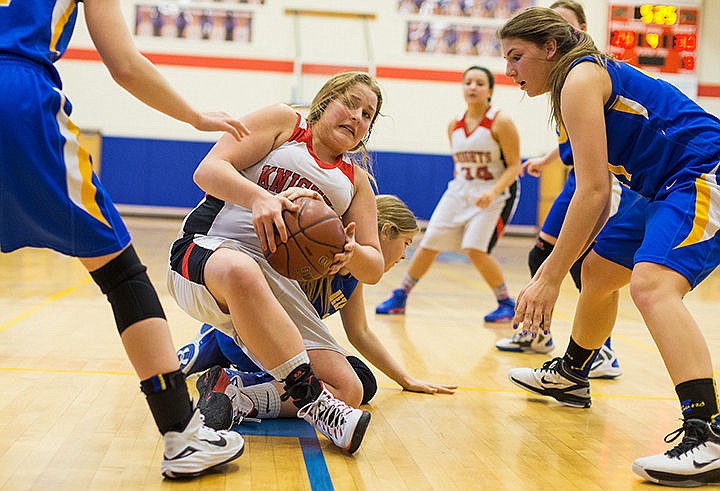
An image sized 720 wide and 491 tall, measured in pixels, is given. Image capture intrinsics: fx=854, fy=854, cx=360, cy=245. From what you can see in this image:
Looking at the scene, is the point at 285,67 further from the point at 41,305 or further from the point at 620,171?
the point at 620,171

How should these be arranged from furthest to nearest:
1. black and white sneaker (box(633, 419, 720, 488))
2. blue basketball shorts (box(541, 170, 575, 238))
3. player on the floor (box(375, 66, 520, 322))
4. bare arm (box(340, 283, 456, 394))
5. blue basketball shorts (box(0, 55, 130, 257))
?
player on the floor (box(375, 66, 520, 322)), blue basketball shorts (box(541, 170, 575, 238)), bare arm (box(340, 283, 456, 394)), black and white sneaker (box(633, 419, 720, 488)), blue basketball shorts (box(0, 55, 130, 257))

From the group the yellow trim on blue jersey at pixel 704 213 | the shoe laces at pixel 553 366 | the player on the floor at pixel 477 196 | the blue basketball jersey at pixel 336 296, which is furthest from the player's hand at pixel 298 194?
the player on the floor at pixel 477 196

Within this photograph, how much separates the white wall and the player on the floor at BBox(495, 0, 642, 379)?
810 cm

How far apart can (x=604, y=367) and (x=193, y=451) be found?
2.19 meters

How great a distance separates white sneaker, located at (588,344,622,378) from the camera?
3.65m

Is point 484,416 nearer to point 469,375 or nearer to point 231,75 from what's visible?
point 469,375

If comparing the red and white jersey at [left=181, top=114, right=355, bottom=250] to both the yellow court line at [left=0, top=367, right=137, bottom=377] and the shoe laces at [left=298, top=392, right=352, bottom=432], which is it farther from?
the yellow court line at [left=0, top=367, right=137, bottom=377]

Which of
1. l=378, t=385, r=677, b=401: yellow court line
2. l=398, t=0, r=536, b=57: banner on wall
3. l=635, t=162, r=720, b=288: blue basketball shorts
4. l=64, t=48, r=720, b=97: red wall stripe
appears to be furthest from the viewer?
l=398, t=0, r=536, b=57: banner on wall

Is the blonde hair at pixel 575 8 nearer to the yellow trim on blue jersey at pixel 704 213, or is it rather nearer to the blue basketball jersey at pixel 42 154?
the yellow trim on blue jersey at pixel 704 213

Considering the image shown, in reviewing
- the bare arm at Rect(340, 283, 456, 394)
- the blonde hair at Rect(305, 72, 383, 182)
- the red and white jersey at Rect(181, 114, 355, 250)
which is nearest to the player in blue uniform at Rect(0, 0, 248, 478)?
the red and white jersey at Rect(181, 114, 355, 250)

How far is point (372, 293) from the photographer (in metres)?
6.17

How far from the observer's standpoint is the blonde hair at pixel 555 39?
8.05 feet

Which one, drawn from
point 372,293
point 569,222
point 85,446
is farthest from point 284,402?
point 372,293

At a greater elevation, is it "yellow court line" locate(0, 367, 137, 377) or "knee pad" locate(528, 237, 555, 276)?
"knee pad" locate(528, 237, 555, 276)
